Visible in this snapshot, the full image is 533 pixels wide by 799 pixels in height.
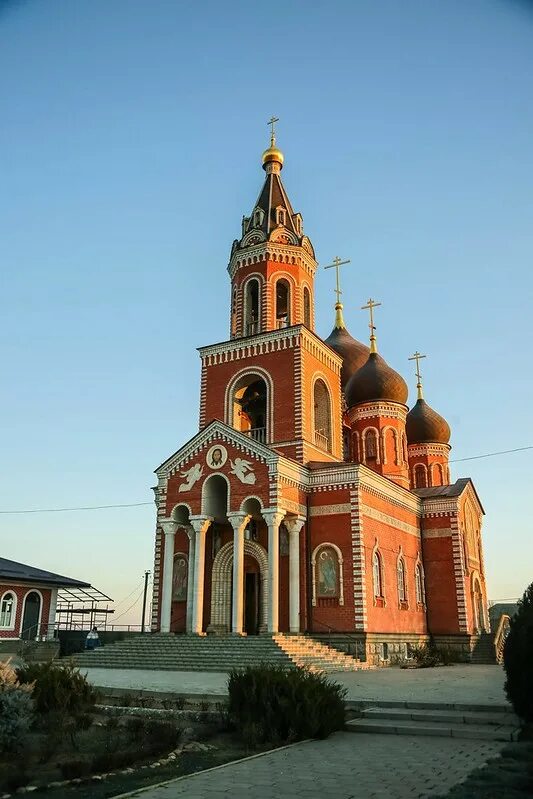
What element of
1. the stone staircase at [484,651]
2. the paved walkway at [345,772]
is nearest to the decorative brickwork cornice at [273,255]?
the stone staircase at [484,651]

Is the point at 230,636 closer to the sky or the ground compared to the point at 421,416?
closer to the ground

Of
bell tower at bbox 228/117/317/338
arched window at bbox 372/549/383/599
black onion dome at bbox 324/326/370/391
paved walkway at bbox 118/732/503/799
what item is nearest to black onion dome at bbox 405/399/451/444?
black onion dome at bbox 324/326/370/391

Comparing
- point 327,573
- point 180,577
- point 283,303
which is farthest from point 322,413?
point 180,577

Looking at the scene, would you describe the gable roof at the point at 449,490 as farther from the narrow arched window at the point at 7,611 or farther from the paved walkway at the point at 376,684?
the narrow arched window at the point at 7,611

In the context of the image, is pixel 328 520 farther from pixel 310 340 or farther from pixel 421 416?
pixel 421 416

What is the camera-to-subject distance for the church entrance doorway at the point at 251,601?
29.3 meters

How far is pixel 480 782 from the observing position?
7395 mm

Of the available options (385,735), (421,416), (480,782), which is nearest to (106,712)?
(385,735)

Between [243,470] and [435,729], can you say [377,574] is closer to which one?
[243,470]

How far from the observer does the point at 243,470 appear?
27.1 meters

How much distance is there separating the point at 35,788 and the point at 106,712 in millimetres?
5466

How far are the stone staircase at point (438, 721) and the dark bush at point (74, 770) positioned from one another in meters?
4.89

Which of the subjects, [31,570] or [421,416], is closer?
[31,570]

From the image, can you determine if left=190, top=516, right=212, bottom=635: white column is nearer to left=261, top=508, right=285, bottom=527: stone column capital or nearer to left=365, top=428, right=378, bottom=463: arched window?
left=261, top=508, right=285, bottom=527: stone column capital
